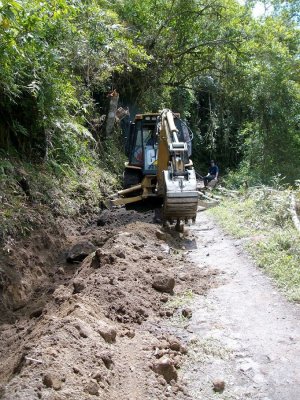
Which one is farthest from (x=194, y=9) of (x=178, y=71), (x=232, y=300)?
(x=232, y=300)

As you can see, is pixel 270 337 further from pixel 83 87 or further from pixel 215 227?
pixel 83 87

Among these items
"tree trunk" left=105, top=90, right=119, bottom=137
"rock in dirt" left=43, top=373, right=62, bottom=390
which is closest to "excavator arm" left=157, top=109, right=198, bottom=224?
"rock in dirt" left=43, top=373, right=62, bottom=390

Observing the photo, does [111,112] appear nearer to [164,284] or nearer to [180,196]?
[180,196]

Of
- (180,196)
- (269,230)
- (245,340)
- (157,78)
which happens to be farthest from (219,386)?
(157,78)

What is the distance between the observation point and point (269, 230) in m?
9.12

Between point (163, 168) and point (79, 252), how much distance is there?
2845mm

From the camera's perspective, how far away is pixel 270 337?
4824 millimetres

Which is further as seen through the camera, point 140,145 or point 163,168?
point 140,145

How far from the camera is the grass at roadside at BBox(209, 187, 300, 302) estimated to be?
6.61 meters

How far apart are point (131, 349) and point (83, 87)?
10454 mm

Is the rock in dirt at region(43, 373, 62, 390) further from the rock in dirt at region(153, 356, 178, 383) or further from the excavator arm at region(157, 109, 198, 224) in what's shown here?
the excavator arm at region(157, 109, 198, 224)

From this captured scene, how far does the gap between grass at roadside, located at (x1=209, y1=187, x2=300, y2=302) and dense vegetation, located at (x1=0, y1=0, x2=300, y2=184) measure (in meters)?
3.86

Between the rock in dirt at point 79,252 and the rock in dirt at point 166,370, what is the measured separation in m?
3.81

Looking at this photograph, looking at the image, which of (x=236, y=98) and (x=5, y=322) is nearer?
(x=5, y=322)
